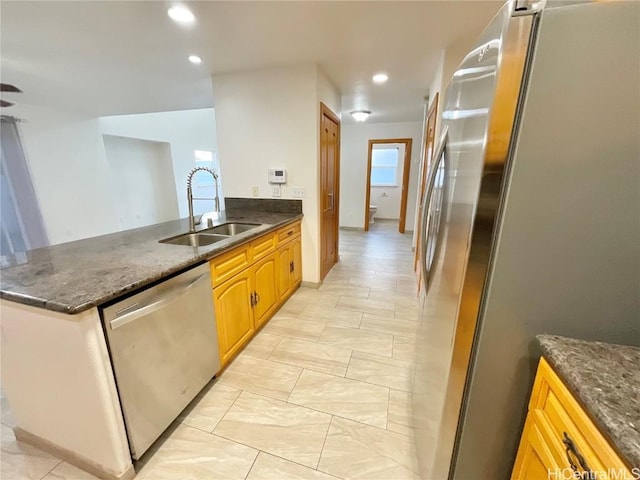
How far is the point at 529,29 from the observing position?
60 cm

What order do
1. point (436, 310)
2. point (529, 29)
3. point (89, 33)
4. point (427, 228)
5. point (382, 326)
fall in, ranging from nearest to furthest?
point (529, 29) → point (436, 310) → point (427, 228) → point (89, 33) → point (382, 326)

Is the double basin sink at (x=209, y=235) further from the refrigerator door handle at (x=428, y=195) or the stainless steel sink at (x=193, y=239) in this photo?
the refrigerator door handle at (x=428, y=195)

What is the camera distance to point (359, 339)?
2195 millimetres

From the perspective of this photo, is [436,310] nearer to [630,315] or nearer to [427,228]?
[427,228]

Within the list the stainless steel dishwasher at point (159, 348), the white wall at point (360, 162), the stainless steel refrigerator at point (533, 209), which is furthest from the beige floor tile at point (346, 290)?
the white wall at point (360, 162)

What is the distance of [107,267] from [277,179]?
1.86 metres

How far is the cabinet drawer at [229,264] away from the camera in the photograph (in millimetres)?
1646

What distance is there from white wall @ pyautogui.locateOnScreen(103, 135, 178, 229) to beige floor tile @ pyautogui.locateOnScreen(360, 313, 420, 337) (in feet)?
20.3

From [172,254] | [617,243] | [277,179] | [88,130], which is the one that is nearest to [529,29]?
[617,243]

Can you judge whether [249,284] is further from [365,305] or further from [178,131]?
[178,131]

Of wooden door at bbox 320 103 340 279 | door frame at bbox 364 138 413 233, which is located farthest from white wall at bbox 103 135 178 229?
wooden door at bbox 320 103 340 279

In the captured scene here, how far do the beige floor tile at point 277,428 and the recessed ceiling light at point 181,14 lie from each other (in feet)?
8.13

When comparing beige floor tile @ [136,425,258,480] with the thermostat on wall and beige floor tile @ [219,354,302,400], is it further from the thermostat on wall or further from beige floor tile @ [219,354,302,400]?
the thermostat on wall

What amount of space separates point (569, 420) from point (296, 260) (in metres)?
2.55
